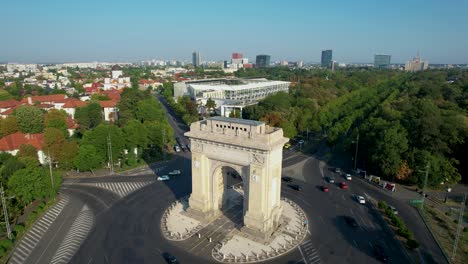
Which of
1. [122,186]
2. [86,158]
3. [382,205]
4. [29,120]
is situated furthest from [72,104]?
[382,205]

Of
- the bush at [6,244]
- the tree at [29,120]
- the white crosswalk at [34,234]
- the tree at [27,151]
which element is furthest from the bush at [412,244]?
the tree at [29,120]

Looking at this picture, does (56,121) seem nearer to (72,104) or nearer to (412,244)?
(72,104)

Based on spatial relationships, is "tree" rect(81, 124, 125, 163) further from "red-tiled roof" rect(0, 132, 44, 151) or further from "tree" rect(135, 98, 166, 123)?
"tree" rect(135, 98, 166, 123)

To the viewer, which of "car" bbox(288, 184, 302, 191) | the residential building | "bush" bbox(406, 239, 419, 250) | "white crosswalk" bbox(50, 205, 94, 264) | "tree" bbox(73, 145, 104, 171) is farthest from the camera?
the residential building

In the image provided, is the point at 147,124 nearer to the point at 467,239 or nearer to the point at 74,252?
the point at 74,252

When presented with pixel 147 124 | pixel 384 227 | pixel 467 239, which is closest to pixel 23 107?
pixel 147 124

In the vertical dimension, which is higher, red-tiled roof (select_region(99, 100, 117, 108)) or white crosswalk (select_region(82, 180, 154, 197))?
red-tiled roof (select_region(99, 100, 117, 108))

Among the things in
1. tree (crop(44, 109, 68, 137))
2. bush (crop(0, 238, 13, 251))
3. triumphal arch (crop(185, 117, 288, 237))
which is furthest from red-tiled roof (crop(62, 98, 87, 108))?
triumphal arch (crop(185, 117, 288, 237))
